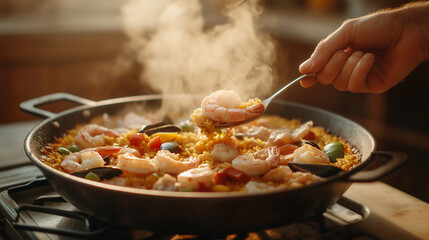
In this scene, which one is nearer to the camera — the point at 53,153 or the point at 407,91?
the point at 53,153

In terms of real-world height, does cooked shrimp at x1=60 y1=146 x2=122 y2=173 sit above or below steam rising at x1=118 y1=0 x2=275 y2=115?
below

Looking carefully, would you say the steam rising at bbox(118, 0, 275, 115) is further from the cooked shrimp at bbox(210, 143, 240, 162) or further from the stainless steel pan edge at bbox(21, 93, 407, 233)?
the stainless steel pan edge at bbox(21, 93, 407, 233)

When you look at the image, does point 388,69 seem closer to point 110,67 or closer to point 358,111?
point 358,111

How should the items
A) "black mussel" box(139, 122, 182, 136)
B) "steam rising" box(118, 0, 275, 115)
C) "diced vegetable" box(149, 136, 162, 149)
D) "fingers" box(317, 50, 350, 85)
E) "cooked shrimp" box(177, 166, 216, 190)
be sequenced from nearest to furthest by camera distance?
"cooked shrimp" box(177, 166, 216, 190) < "fingers" box(317, 50, 350, 85) < "diced vegetable" box(149, 136, 162, 149) < "black mussel" box(139, 122, 182, 136) < "steam rising" box(118, 0, 275, 115)

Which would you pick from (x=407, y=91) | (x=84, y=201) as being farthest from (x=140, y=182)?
(x=407, y=91)

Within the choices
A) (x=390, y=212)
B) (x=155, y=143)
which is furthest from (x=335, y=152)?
(x=155, y=143)

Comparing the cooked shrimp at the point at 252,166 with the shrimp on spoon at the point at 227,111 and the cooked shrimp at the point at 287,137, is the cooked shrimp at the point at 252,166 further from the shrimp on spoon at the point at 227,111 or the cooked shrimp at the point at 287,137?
the cooked shrimp at the point at 287,137

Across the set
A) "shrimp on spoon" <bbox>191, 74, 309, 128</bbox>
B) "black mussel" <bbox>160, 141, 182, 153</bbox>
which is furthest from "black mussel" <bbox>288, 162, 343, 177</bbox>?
"black mussel" <bbox>160, 141, 182, 153</bbox>
